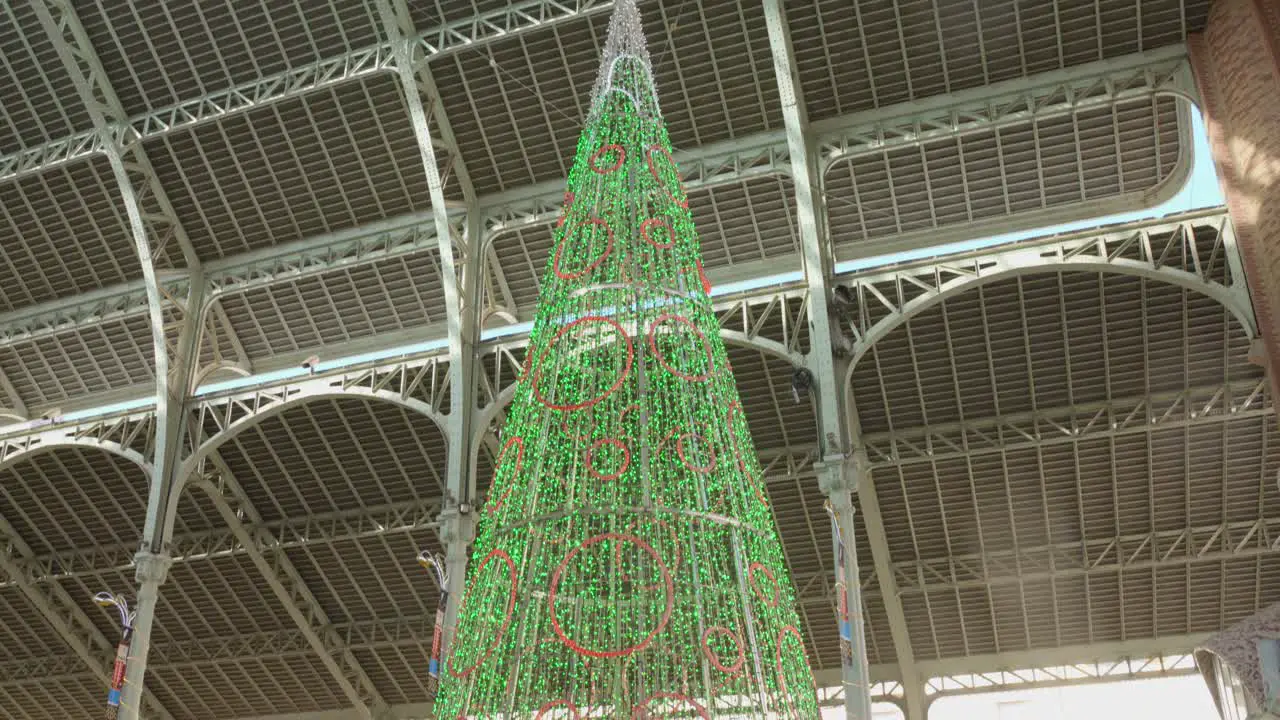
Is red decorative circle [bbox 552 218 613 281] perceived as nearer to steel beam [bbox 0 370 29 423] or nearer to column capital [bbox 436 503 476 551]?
column capital [bbox 436 503 476 551]

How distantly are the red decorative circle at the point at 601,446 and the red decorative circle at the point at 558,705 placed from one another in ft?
4.28

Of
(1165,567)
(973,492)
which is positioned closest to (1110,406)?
(973,492)

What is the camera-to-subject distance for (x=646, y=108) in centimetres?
870

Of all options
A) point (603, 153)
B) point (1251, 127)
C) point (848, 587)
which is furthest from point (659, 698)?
point (1251, 127)

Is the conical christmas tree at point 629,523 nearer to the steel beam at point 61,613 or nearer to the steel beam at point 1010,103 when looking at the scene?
the steel beam at point 1010,103

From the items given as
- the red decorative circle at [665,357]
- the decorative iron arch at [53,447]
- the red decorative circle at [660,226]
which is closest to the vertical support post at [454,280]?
the decorative iron arch at [53,447]

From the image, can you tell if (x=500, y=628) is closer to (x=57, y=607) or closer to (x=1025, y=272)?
(x=1025, y=272)

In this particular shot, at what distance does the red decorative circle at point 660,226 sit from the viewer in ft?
25.6

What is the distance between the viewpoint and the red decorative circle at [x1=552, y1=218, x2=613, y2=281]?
778cm

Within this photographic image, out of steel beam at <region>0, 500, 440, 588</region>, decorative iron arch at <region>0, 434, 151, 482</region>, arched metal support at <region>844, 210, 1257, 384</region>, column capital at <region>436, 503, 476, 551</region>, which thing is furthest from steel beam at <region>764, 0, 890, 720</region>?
decorative iron arch at <region>0, 434, 151, 482</region>

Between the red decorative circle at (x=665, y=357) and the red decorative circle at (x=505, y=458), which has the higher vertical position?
the red decorative circle at (x=665, y=357)

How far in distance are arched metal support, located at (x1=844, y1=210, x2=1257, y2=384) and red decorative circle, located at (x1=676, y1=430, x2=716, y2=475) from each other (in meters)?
10.9

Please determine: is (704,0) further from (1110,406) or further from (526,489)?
(526,489)

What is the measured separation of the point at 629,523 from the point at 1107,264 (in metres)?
13.7
